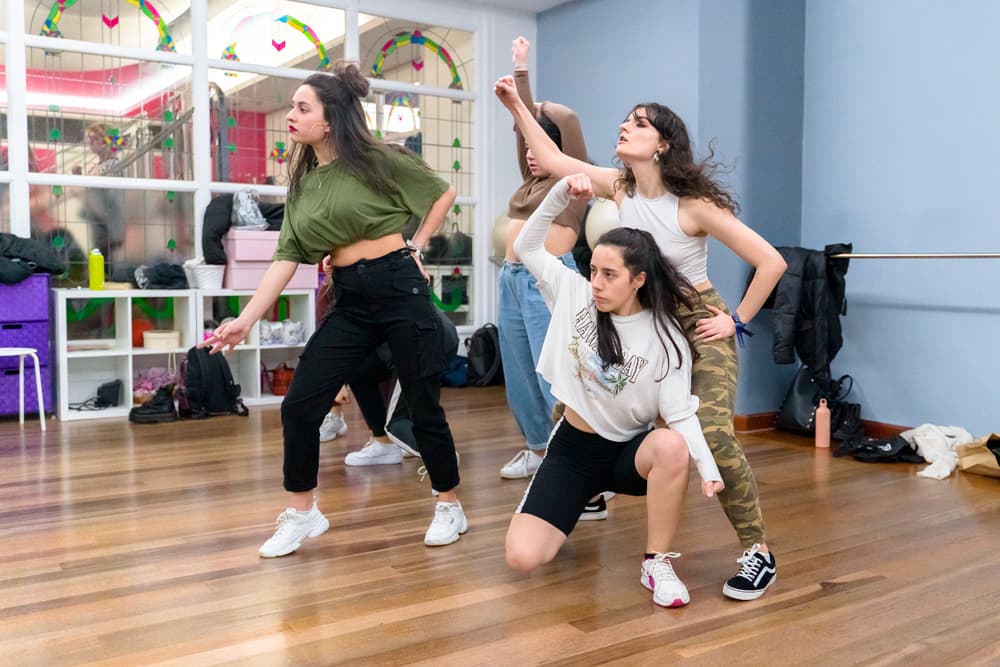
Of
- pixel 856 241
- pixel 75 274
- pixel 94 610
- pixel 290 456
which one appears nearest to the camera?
pixel 94 610

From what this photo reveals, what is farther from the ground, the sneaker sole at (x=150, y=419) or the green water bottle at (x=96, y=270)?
the green water bottle at (x=96, y=270)

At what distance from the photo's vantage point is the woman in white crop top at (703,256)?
2.39m

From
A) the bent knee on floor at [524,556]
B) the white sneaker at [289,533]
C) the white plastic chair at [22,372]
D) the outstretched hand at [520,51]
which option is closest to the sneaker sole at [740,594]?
the bent knee on floor at [524,556]

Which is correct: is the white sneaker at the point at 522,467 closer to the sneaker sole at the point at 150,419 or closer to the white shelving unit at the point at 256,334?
the sneaker sole at the point at 150,419

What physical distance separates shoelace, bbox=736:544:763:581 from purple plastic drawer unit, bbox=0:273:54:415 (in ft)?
13.2

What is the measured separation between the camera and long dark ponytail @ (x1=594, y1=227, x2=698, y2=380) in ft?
7.65

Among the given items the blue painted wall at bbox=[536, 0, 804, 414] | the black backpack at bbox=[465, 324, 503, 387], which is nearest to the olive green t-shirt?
the blue painted wall at bbox=[536, 0, 804, 414]

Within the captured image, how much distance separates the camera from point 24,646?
6.77ft

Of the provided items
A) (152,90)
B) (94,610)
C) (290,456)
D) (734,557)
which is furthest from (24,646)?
(152,90)

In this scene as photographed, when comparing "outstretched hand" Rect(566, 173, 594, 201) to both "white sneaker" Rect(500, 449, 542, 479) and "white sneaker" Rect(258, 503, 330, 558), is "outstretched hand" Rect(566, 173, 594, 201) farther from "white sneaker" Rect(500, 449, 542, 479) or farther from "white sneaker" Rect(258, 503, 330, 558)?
"white sneaker" Rect(500, 449, 542, 479)

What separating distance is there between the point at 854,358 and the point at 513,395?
2152 millimetres

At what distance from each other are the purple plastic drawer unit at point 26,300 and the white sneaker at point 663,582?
3.92m

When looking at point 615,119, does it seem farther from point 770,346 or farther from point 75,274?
point 75,274

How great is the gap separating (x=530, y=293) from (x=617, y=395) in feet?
3.74
